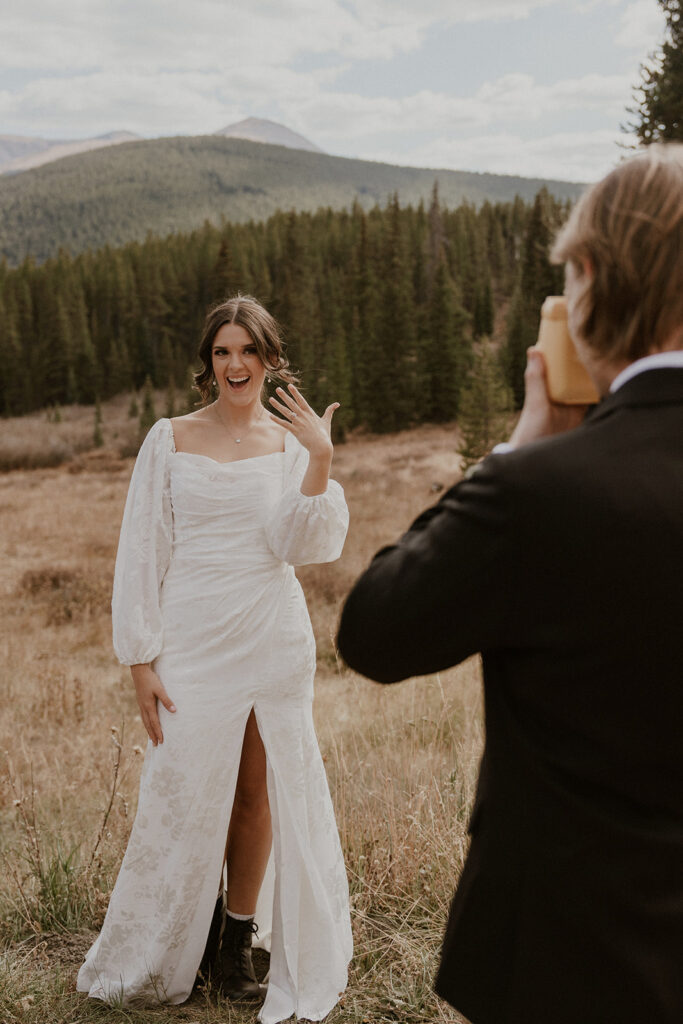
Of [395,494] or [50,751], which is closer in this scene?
[50,751]

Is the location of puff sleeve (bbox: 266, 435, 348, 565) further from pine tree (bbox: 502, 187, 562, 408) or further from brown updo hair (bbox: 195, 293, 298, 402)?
pine tree (bbox: 502, 187, 562, 408)

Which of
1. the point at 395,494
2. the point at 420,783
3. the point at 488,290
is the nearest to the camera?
the point at 420,783

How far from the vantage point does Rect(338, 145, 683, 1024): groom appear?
1.05m

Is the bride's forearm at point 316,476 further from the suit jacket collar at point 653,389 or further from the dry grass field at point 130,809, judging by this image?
the suit jacket collar at point 653,389

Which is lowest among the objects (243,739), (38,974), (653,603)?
(38,974)

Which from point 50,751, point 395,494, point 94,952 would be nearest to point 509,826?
point 94,952

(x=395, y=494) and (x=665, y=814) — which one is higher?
(x=665, y=814)

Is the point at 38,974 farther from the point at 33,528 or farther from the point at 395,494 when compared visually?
the point at 395,494

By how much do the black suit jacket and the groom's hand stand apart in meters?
0.15

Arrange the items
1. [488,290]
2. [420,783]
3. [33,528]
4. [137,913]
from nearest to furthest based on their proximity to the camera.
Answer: [137,913]
[420,783]
[33,528]
[488,290]

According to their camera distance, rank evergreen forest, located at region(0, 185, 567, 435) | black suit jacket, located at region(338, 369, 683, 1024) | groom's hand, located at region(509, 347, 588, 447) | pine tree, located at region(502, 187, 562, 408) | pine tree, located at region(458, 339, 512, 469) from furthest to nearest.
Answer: evergreen forest, located at region(0, 185, 567, 435) → pine tree, located at region(502, 187, 562, 408) → pine tree, located at region(458, 339, 512, 469) → groom's hand, located at region(509, 347, 588, 447) → black suit jacket, located at region(338, 369, 683, 1024)

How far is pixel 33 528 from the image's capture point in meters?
26.1

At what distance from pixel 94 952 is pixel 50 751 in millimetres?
4475

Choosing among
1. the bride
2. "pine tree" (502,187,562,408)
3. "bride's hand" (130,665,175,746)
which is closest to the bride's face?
the bride
